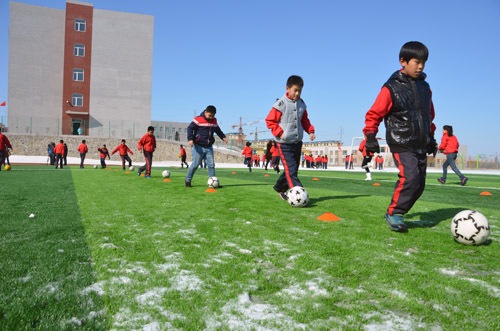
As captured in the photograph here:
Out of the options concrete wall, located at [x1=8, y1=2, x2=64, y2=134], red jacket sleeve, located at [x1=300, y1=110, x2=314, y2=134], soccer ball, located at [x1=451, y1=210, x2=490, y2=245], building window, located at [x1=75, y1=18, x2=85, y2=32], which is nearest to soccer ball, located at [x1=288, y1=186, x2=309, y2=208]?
red jacket sleeve, located at [x1=300, y1=110, x2=314, y2=134]

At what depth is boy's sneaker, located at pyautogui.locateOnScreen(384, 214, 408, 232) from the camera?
3.84 metres

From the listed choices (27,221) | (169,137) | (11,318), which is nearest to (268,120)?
(27,221)

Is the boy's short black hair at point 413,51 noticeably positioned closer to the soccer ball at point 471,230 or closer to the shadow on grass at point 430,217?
the soccer ball at point 471,230

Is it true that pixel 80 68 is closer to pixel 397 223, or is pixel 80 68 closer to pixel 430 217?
pixel 430 217

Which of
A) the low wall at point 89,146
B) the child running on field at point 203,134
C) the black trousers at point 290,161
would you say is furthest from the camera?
the low wall at point 89,146

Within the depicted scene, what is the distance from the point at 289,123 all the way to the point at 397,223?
8.76 feet

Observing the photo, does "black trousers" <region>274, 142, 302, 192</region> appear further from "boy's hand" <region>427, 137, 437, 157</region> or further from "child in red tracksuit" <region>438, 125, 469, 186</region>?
"child in red tracksuit" <region>438, 125, 469, 186</region>

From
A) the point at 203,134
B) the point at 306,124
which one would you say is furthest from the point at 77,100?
the point at 306,124

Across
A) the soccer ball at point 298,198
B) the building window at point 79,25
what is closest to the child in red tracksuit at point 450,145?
the soccer ball at point 298,198

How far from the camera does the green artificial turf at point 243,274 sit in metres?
1.81

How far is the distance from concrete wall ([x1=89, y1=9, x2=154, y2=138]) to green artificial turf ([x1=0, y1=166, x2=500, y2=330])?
43.2 metres

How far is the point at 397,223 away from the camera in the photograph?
3895 millimetres

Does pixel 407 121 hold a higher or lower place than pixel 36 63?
lower

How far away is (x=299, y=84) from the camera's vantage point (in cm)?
591
